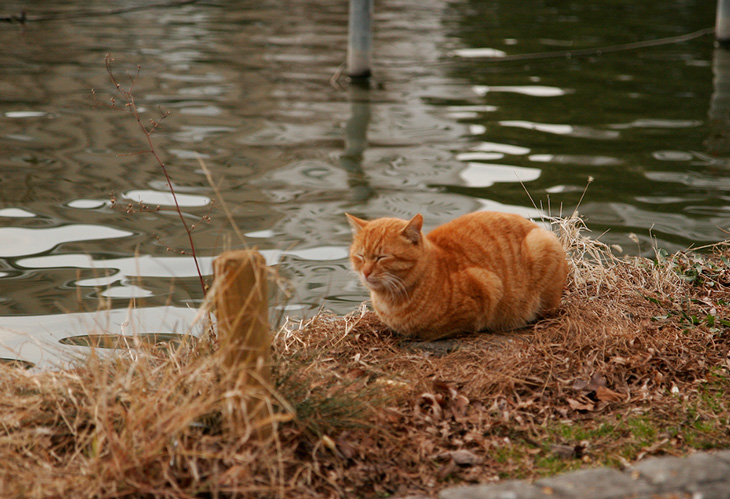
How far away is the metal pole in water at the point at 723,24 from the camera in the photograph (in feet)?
46.5

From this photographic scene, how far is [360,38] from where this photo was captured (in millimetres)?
11883

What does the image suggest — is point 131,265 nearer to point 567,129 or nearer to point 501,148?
point 501,148

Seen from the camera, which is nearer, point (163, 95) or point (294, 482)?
point (294, 482)

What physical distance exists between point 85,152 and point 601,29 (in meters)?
12.1

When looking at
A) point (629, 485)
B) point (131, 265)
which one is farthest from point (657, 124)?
point (629, 485)

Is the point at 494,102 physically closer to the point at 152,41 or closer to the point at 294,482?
the point at 152,41

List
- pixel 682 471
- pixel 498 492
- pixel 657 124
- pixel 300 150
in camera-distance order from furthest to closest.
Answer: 1. pixel 657 124
2. pixel 300 150
3. pixel 682 471
4. pixel 498 492

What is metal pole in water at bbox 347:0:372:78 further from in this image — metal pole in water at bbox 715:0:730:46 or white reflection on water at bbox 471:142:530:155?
metal pole in water at bbox 715:0:730:46

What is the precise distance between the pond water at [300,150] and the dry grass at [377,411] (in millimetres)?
408

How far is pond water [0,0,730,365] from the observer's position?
6211 millimetres

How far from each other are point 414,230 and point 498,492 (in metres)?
1.75

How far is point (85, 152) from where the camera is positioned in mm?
8859

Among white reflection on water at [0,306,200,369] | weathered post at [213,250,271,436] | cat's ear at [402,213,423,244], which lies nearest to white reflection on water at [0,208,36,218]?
white reflection on water at [0,306,200,369]

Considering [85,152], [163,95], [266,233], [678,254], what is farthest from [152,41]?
[678,254]
